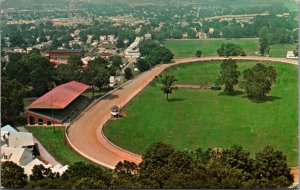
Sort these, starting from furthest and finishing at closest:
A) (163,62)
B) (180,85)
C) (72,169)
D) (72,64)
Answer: (163,62)
(180,85)
(72,64)
(72,169)

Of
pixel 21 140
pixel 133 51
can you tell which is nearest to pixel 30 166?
pixel 21 140

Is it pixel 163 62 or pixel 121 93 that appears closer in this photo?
pixel 121 93

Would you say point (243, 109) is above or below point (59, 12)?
below

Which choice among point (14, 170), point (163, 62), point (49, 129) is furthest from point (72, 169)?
point (163, 62)

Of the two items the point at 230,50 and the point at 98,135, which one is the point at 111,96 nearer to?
the point at 98,135

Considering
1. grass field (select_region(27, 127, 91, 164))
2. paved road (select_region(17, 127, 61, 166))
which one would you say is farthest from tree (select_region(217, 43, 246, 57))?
paved road (select_region(17, 127, 61, 166))

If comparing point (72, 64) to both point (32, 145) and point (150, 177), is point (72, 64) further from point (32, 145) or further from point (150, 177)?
point (150, 177)
